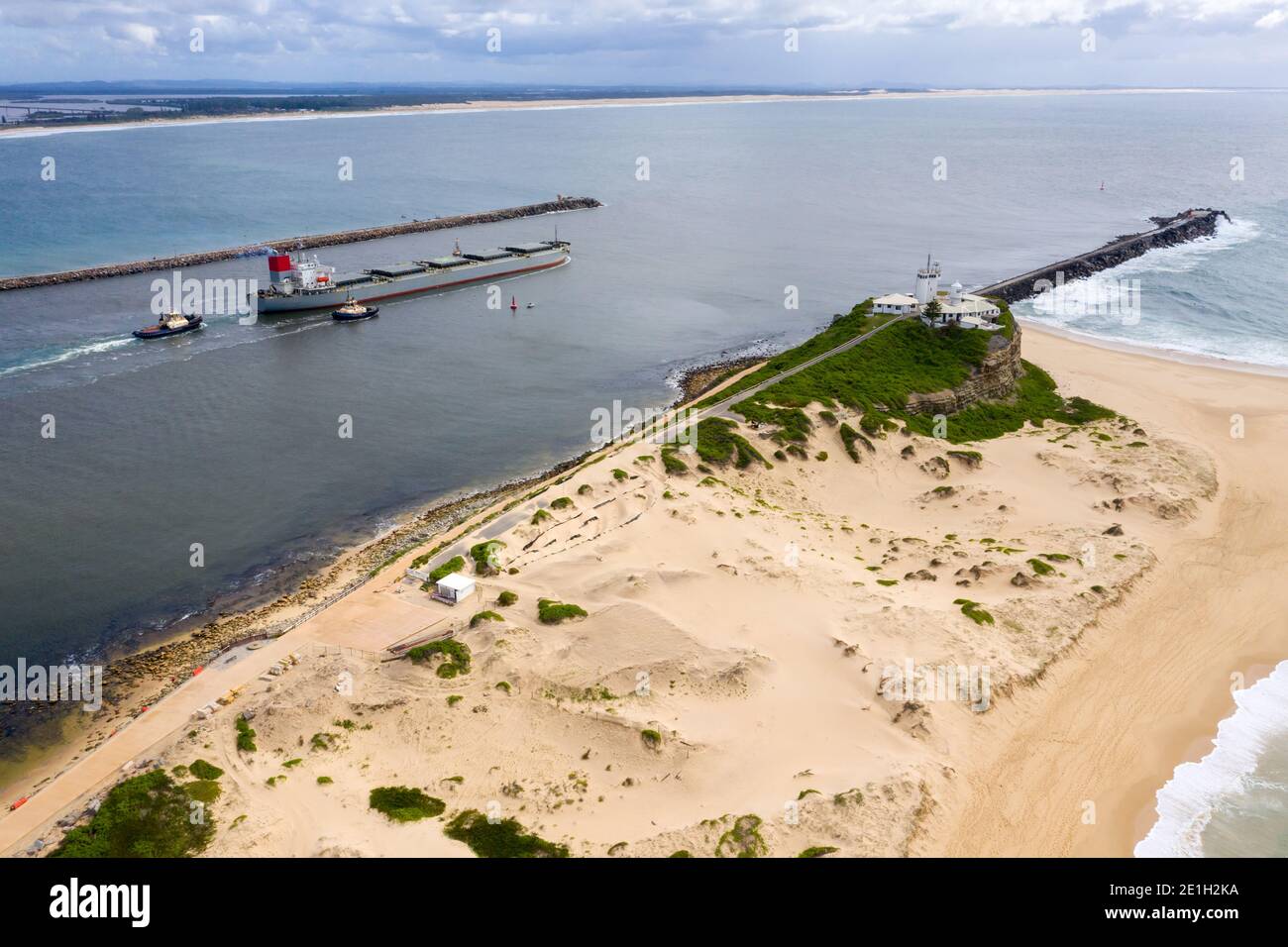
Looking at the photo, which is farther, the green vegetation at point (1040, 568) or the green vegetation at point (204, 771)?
the green vegetation at point (1040, 568)

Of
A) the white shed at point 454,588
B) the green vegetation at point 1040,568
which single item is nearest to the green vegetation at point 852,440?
the green vegetation at point 1040,568

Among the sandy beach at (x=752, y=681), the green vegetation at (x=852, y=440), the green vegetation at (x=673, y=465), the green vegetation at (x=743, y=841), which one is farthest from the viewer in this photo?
the green vegetation at (x=852, y=440)

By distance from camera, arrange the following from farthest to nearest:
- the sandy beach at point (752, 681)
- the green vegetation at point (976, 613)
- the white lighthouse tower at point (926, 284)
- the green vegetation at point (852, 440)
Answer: the white lighthouse tower at point (926, 284) → the green vegetation at point (852, 440) → the green vegetation at point (976, 613) → the sandy beach at point (752, 681)

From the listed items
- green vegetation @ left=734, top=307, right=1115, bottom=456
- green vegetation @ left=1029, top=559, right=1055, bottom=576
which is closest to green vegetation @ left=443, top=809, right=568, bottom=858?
green vegetation @ left=1029, top=559, right=1055, bottom=576

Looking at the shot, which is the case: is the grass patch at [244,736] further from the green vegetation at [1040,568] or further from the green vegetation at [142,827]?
the green vegetation at [1040,568]

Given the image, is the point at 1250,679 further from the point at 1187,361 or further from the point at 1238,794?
the point at 1187,361

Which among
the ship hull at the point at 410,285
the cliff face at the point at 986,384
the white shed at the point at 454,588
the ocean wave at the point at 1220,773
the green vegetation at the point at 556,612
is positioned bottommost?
the ocean wave at the point at 1220,773

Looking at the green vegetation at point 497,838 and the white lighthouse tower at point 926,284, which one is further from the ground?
the white lighthouse tower at point 926,284
